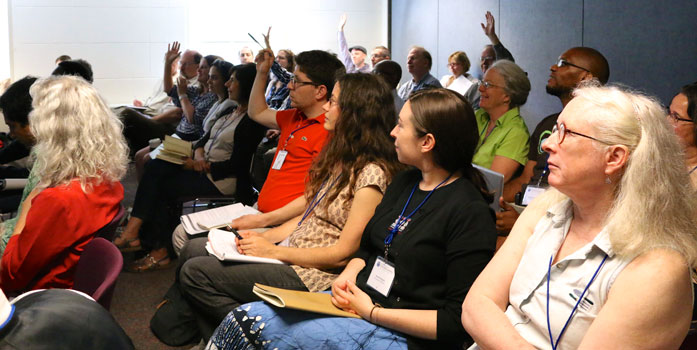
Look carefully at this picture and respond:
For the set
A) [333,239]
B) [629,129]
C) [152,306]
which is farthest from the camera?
[152,306]

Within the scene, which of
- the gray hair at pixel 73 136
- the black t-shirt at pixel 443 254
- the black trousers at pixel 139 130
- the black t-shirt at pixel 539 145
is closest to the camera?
the black t-shirt at pixel 443 254

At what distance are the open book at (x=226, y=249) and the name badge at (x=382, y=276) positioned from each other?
509 mm

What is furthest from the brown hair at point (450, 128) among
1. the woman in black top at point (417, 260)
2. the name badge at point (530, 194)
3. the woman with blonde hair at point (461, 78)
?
the woman with blonde hair at point (461, 78)

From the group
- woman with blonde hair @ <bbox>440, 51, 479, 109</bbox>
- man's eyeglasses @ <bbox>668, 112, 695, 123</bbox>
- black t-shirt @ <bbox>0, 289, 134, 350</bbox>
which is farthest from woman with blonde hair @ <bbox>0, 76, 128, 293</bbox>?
woman with blonde hair @ <bbox>440, 51, 479, 109</bbox>

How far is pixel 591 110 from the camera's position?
55.1 inches

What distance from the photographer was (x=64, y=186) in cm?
205

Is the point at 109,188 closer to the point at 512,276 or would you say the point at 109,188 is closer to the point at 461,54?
the point at 512,276

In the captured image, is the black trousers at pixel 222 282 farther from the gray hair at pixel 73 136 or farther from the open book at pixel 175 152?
the open book at pixel 175 152

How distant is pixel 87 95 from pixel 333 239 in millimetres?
1022

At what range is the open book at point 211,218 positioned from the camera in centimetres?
287

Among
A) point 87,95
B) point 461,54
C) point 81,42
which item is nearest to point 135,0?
point 81,42

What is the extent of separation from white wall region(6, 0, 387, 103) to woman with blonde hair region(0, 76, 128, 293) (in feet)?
25.0

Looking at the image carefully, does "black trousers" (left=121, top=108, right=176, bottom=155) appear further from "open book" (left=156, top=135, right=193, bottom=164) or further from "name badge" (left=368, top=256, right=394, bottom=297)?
"name badge" (left=368, top=256, right=394, bottom=297)

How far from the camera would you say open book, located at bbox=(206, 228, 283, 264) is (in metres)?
2.32
